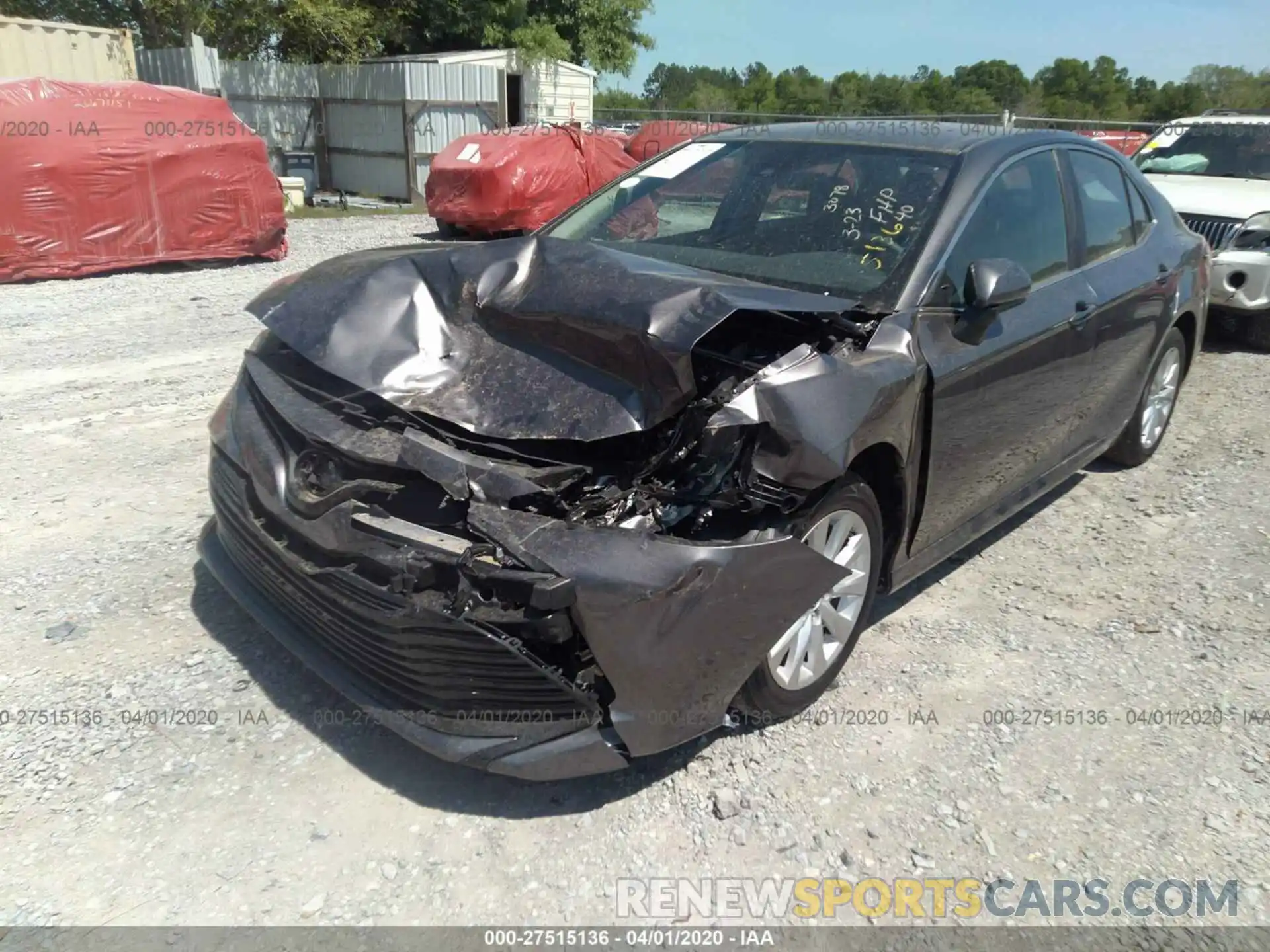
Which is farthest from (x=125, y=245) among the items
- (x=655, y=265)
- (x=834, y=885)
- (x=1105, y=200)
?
(x=834, y=885)

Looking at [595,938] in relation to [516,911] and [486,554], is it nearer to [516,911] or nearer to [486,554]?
[516,911]

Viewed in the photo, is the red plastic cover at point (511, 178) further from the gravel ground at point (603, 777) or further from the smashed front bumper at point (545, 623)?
the smashed front bumper at point (545, 623)

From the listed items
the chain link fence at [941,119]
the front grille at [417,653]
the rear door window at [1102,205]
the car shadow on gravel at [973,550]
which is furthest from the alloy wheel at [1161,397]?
the chain link fence at [941,119]

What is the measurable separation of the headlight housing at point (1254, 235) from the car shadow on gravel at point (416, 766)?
22.6 feet

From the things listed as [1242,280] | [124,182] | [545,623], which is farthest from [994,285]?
[124,182]

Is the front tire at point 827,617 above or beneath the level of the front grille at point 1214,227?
beneath

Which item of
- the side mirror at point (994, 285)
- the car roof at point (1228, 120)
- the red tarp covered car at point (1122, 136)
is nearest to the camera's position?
the side mirror at point (994, 285)

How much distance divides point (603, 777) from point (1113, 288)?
3.15 meters

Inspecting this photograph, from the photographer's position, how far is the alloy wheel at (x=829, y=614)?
2.89 meters

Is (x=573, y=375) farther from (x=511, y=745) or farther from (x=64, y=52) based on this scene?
(x=64, y=52)

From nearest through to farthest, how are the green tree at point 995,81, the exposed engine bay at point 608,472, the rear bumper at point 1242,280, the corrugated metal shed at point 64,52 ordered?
the exposed engine bay at point 608,472 → the rear bumper at point 1242,280 → the corrugated metal shed at point 64,52 → the green tree at point 995,81

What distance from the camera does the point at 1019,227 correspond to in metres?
3.75

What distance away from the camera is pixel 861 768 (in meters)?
2.91

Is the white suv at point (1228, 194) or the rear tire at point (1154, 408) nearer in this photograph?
the rear tire at point (1154, 408)
